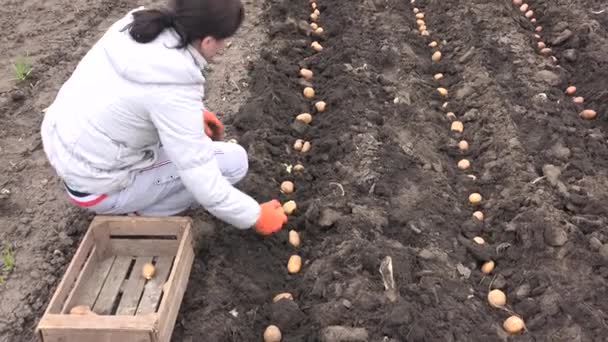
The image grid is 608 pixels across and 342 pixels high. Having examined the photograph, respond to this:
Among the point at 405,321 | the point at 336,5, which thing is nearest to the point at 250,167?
the point at 405,321

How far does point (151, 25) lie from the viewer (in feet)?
7.97

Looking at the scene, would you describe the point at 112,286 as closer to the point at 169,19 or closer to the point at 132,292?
the point at 132,292

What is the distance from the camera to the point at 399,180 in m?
3.64

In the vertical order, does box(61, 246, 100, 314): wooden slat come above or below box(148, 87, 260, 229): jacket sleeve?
below

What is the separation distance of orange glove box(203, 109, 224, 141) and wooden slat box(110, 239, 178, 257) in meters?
0.77

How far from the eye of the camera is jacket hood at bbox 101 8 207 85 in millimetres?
2420

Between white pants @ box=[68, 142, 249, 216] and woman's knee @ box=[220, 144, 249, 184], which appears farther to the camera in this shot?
woman's knee @ box=[220, 144, 249, 184]

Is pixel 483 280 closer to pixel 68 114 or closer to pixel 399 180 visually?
pixel 399 180

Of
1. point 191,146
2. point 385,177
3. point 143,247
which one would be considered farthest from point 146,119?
point 385,177

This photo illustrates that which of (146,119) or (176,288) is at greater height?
(146,119)

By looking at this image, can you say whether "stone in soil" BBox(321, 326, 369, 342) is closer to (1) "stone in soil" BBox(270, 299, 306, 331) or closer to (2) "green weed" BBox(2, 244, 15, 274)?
(1) "stone in soil" BBox(270, 299, 306, 331)

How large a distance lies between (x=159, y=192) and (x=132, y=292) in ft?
1.81

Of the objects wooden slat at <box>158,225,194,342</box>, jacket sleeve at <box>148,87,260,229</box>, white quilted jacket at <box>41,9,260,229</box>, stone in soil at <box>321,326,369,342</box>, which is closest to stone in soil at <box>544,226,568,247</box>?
stone in soil at <box>321,326,369,342</box>

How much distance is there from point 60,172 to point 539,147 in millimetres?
2983
